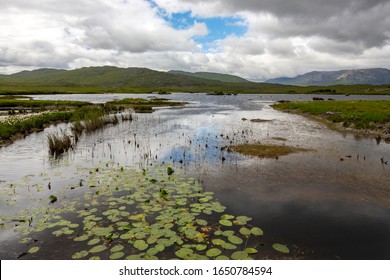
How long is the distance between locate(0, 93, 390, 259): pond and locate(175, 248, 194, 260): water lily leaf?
0.12ft

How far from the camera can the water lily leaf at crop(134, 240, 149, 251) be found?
980cm

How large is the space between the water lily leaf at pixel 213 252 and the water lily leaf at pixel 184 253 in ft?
1.99

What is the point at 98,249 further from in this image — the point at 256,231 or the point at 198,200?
the point at 256,231

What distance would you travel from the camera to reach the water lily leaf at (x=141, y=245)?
9805 mm

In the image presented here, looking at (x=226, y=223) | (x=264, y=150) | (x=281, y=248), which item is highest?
(x=264, y=150)

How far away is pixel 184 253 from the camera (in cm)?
948

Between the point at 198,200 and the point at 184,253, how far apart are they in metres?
5.06

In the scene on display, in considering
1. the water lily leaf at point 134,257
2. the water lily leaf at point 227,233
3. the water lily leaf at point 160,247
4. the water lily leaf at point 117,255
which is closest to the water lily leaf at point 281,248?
the water lily leaf at point 227,233

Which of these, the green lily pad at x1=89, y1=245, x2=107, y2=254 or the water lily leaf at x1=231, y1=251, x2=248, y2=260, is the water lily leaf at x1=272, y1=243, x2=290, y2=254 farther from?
the green lily pad at x1=89, y1=245, x2=107, y2=254

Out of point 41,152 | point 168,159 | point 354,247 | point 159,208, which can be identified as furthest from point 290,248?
point 41,152

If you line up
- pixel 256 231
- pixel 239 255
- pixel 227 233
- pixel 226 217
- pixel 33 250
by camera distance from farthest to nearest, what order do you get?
pixel 226 217 → pixel 256 231 → pixel 227 233 → pixel 33 250 → pixel 239 255

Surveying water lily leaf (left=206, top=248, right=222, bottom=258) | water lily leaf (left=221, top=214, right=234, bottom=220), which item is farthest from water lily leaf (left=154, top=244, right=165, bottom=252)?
water lily leaf (left=221, top=214, right=234, bottom=220)

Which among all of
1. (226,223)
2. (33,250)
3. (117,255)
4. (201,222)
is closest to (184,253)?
(117,255)

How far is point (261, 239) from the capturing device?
1073cm
